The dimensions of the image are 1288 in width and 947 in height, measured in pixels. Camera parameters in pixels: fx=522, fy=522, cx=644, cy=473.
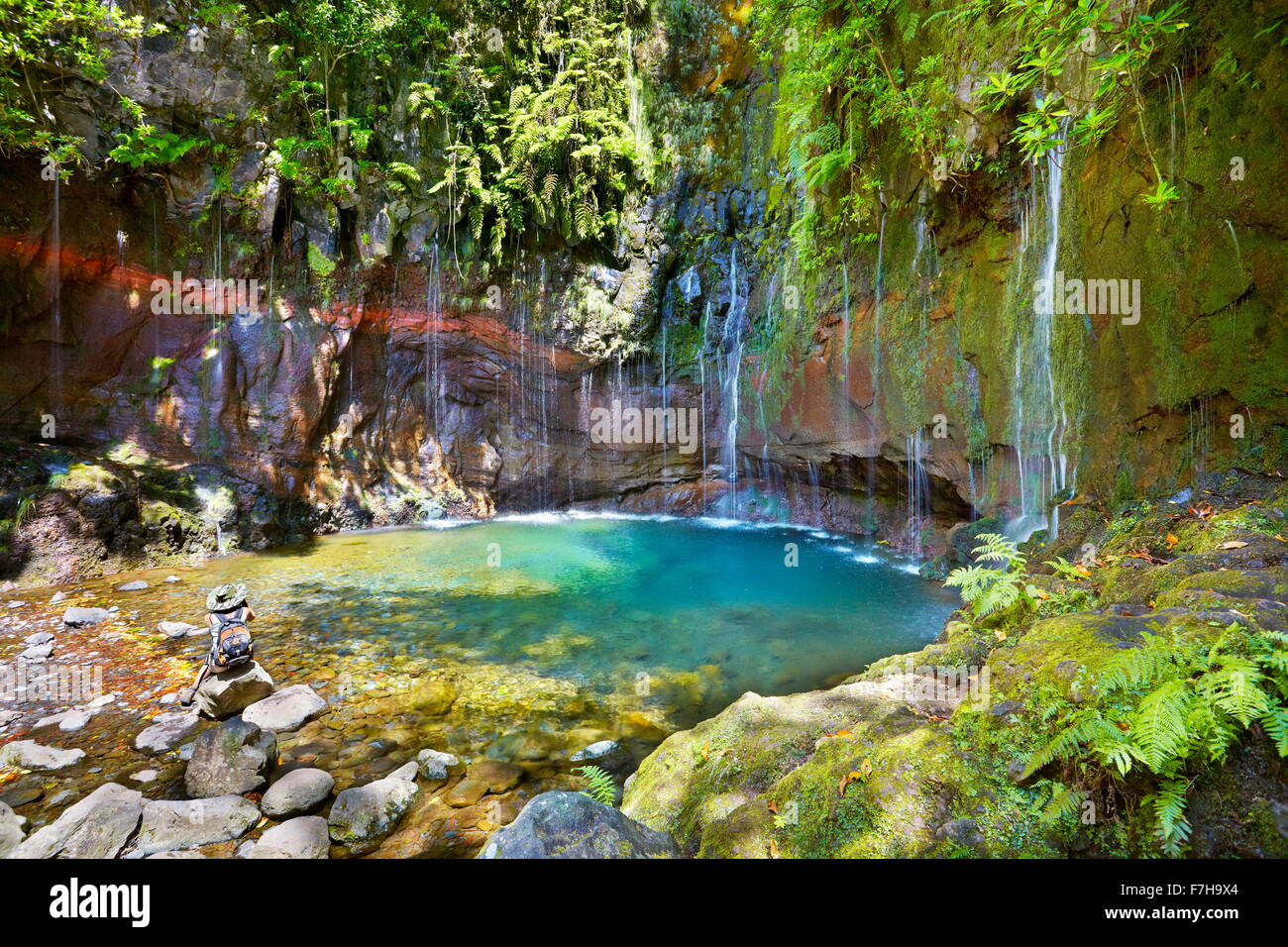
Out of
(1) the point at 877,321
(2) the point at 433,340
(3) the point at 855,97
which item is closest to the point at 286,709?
(1) the point at 877,321

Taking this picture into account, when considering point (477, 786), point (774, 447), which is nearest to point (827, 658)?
point (477, 786)

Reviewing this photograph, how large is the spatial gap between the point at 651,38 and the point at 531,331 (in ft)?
28.9

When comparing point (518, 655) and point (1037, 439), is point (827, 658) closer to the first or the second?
point (518, 655)

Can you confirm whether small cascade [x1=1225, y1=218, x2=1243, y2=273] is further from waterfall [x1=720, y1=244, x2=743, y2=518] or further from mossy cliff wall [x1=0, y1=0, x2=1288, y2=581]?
waterfall [x1=720, y1=244, x2=743, y2=518]

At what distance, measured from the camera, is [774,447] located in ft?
46.1

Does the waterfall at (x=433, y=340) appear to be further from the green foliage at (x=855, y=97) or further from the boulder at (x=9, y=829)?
the boulder at (x=9, y=829)

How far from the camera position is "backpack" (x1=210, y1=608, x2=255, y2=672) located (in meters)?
4.58

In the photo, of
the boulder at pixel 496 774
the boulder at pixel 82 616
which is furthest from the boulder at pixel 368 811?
the boulder at pixel 82 616

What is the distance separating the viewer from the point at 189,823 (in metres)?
3.23

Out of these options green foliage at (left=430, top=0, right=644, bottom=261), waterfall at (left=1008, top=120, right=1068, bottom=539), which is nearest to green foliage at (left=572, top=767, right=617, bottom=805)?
waterfall at (left=1008, top=120, right=1068, bottom=539)

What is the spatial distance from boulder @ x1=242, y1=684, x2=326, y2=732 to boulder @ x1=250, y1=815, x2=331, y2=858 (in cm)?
157

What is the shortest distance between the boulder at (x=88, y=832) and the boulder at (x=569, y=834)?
2788 mm

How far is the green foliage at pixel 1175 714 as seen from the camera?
5.68 ft

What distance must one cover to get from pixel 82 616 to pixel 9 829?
515 cm
